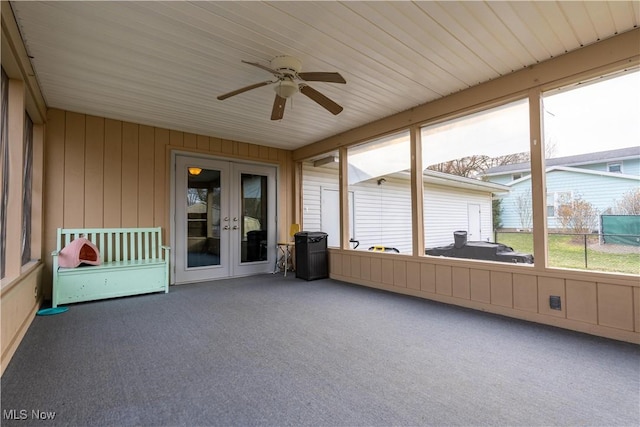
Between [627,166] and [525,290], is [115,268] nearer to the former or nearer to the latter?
[525,290]

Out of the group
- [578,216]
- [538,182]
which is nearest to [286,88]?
[538,182]

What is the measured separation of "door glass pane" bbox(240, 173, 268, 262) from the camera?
582 centimetres

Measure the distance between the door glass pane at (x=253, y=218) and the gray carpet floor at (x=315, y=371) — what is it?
2.50 meters

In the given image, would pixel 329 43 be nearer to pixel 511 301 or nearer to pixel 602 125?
pixel 602 125

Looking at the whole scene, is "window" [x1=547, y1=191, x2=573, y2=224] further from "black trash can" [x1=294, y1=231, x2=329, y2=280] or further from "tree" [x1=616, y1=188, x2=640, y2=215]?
"black trash can" [x1=294, y1=231, x2=329, y2=280]

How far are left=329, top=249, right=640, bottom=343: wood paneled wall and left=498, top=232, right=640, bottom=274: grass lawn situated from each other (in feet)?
0.49

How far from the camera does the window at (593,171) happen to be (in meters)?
2.75

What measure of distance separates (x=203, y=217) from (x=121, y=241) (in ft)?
4.20

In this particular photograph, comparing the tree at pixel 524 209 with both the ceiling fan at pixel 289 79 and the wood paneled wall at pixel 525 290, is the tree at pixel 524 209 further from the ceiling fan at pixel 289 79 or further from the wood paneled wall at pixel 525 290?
the ceiling fan at pixel 289 79

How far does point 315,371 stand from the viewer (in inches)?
82.7

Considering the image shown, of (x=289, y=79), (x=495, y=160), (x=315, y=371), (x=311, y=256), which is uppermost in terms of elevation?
(x=289, y=79)

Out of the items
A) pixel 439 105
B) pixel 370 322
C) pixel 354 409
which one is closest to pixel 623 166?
pixel 439 105

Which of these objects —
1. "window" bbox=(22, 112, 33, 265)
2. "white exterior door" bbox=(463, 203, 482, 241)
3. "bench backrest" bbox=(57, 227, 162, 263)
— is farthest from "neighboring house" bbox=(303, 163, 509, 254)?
"window" bbox=(22, 112, 33, 265)

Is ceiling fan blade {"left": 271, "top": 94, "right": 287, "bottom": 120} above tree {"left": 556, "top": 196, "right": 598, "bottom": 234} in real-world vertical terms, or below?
above
